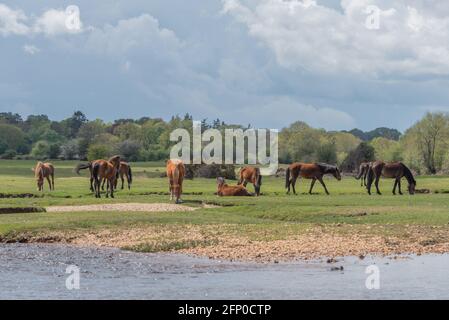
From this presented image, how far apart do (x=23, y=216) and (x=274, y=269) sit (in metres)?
13.7

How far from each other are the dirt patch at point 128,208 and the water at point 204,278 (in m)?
10.8

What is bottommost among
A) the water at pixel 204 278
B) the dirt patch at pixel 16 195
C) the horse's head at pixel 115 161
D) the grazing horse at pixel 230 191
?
the water at pixel 204 278

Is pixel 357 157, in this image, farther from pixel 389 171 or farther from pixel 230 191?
pixel 230 191

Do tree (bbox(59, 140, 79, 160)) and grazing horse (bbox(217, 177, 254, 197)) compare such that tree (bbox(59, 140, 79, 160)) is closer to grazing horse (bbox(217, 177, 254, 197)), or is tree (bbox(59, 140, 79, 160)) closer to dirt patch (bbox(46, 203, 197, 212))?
grazing horse (bbox(217, 177, 254, 197))

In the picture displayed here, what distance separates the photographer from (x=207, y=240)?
25109 mm

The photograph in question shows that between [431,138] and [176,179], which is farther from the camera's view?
[431,138]

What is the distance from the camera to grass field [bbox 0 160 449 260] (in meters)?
23.7

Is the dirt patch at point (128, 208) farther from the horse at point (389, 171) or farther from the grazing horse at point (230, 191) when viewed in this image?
the horse at point (389, 171)

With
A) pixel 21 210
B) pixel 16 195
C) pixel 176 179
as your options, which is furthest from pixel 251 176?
pixel 21 210

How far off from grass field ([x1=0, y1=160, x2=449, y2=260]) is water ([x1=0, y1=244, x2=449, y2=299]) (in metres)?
1.52

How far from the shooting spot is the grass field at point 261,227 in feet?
77.7

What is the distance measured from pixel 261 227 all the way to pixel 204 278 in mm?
8709

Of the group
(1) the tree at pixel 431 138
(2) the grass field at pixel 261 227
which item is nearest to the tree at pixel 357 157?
(1) the tree at pixel 431 138

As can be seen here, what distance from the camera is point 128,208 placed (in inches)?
1369
